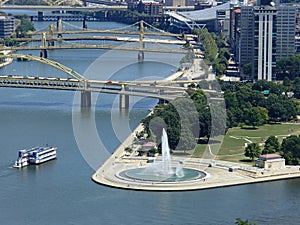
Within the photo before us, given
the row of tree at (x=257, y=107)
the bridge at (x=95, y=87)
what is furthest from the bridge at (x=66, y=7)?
the row of tree at (x=257, y=107)

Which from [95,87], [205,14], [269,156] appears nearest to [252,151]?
[269,156]

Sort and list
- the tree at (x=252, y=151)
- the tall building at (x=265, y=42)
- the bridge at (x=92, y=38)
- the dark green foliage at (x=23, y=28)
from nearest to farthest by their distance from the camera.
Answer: the tree at (x=252, y=151) → the tall building at (x=265, y=42) → the bridge at (x=92, y=38) → the dark green foliage at (x=23, y=28)

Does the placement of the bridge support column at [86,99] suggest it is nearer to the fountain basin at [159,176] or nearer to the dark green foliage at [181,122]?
the dark green foliage at [181,122]

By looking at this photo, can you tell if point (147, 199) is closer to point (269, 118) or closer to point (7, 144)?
point (7, 144)

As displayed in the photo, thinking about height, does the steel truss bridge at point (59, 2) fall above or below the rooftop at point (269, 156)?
above

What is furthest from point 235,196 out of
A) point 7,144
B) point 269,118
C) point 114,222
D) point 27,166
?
point 269,118

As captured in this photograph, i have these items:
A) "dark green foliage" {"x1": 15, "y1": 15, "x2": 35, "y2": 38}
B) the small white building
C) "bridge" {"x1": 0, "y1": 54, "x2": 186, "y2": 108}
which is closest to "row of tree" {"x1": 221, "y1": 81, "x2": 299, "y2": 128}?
"bridge" {"x1": 0, "y1": 54, "x2": 186, "y2": 108}

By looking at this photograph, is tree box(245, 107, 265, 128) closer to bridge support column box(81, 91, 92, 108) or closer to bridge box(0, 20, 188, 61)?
bridge support column box(81, 91, 92, 108)
